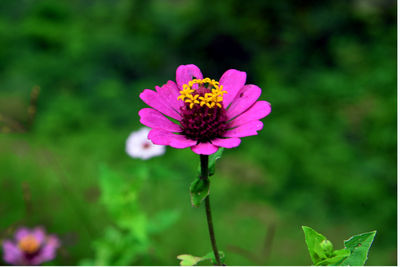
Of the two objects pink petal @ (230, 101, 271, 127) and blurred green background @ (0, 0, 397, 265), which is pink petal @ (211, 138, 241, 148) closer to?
pink petal @ (230, 101, 271, 127)

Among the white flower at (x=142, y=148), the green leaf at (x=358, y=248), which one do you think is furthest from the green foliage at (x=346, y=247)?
the white flower at (x=142, y=148)

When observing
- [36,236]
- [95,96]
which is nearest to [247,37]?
[95,96]

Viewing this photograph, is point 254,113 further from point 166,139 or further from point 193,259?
point 193,259

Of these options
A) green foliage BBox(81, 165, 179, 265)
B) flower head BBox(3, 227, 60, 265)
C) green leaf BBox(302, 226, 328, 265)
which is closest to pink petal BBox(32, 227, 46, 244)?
flower head BBox(3, 227, 60, 265)

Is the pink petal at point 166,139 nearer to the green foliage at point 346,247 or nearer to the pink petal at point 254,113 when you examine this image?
the pink petal at point 254,113

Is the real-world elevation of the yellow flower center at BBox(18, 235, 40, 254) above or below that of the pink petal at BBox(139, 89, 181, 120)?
below
